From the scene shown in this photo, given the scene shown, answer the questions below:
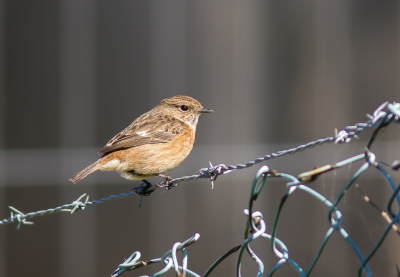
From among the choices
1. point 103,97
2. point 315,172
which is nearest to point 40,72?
point 103,97

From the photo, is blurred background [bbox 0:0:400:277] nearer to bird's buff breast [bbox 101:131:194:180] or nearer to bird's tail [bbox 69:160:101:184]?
bird's buff breast [bbox 101:131:194:180]

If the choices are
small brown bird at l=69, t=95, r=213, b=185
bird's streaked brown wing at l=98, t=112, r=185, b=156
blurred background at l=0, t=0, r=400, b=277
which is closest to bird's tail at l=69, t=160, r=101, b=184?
small brown bird at l=69, t=95, r=213, b=185

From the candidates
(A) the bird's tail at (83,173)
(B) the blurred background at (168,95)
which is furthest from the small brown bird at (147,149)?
(B) the blurred background at (168,95)

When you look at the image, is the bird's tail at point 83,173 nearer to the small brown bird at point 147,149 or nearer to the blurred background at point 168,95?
the small brown bird at point 147,149

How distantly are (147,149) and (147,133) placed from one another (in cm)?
26

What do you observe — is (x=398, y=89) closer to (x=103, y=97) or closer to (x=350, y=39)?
(x=350, y=39)

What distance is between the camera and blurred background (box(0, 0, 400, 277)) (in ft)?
25.5

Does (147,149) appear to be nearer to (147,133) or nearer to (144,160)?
(144,160)

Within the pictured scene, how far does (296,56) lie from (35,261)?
20.7 ft

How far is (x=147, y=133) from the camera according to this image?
13.6ft

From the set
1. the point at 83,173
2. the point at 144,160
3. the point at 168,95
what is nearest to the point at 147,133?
the point at 144,160

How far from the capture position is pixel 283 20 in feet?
26.1

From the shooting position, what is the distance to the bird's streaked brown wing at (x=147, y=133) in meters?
3.95

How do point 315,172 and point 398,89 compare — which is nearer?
point 315,172
